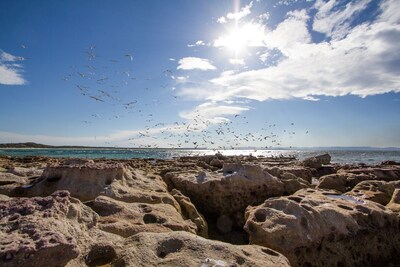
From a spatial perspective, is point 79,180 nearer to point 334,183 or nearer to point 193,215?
point 193,215

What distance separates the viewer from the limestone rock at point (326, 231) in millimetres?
5750

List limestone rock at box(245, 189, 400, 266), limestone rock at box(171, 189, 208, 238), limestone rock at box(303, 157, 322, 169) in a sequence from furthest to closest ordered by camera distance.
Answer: limestone rock at box(303, 157, 322, 169) → limestone rock at box(171, 189, 208, 238) → limestone rock at box(245, 189, 400, 266)

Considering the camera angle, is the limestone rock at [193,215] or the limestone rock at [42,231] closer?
the limestone rock at [42,231]

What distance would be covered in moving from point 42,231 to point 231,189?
22.8 ft

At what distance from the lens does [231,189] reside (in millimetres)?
9625

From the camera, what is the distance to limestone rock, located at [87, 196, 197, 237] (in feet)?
16.6

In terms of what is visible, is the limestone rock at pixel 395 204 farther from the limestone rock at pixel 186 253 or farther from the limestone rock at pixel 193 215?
the limestone rock at pixel 186 253

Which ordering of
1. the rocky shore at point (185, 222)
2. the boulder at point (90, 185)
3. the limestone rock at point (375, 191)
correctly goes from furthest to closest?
the limestone rock at point (375, 191) → the boulder at point (90, 185) → the rocky shore at point (185, 222)

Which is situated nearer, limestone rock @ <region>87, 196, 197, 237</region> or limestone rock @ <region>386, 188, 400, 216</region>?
limestone rock @ <region>87, 196, 197, 237</region>

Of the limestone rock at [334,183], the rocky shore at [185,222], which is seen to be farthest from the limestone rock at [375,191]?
the limestone rock at [334,183]

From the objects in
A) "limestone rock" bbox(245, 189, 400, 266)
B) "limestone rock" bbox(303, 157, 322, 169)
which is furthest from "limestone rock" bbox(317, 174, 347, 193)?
"limestone rock" bbox(303, 157, 322, 169)

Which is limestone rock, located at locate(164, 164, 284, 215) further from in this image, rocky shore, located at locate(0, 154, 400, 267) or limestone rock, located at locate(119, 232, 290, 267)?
limestone rock, located at locate(119, 232, 290, 267)

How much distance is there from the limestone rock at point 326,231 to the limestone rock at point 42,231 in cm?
333

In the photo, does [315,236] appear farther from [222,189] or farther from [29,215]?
[29,215]
